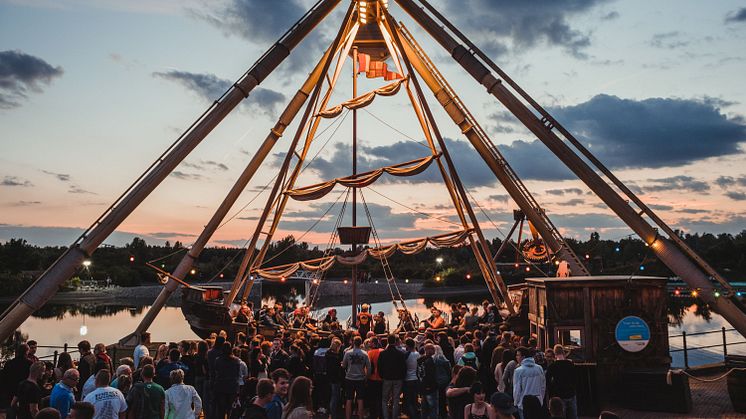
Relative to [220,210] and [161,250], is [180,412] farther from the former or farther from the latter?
[161,250]

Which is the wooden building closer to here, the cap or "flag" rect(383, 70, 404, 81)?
the cap

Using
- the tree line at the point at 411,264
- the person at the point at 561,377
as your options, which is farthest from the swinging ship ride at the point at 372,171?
the tree line at the point at 411,264

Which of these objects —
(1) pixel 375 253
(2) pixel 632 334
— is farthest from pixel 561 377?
(1) pixel 375 253

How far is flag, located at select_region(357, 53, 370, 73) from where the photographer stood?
Result: 21969 millimetres

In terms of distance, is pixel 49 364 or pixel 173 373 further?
pixel 49 364

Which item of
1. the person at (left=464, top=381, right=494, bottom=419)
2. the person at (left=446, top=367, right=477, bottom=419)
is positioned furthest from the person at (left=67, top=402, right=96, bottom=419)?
the person at (left=446, top=367, right=477, bottom=419)

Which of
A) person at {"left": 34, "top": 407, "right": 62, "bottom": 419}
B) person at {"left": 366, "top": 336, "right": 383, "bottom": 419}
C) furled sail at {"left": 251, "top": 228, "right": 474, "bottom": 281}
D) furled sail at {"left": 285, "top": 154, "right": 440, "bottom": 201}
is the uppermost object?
furled sail at {"left": 285, "top": 154, "right": 440, "bottom": 201}

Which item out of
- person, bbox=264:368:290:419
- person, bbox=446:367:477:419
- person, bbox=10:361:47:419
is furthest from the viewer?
person, bbox=446:367:477:419

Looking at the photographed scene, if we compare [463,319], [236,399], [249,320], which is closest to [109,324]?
[249,320]

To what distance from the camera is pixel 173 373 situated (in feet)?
22.9

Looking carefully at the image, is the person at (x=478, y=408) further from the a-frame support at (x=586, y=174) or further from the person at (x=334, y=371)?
the a-frame support at (x=586, y=174)

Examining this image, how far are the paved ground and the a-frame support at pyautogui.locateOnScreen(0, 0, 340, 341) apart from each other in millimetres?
12418

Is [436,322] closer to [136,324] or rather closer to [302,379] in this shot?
[302,379]

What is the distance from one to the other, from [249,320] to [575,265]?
432 inches
